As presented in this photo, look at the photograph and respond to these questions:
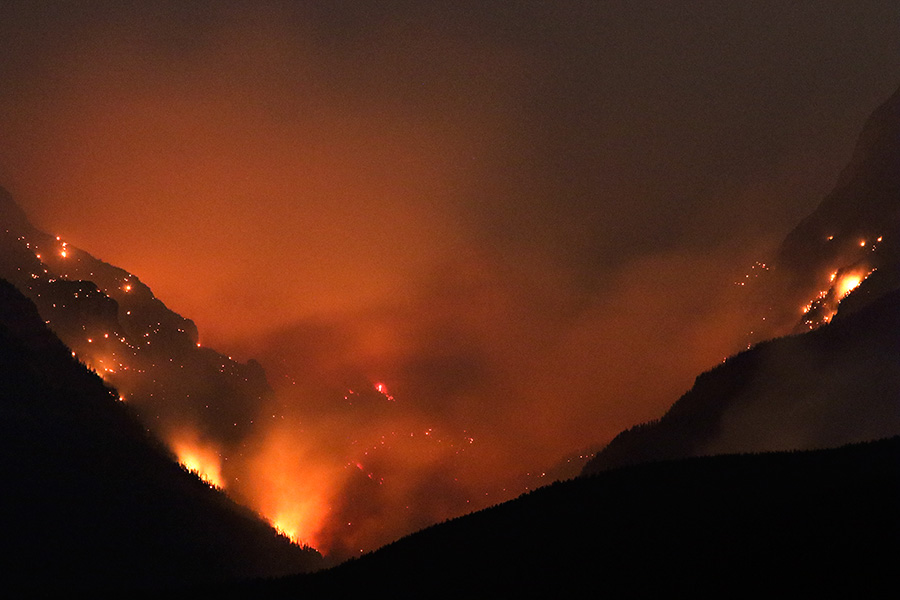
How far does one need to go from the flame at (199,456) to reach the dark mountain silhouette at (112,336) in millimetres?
3507

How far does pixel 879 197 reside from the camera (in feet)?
442

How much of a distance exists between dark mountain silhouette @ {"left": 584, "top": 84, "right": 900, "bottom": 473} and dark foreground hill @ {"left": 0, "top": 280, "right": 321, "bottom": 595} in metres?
47.6

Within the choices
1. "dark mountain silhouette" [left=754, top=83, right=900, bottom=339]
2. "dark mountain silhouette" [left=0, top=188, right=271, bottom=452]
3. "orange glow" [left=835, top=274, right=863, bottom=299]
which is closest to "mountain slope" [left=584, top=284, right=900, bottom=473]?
"dark mountain silhouette" [left=754, top=83, right=900, bottom=339]

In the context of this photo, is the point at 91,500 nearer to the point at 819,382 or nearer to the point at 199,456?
the point at 199,456

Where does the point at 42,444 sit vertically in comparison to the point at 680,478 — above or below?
above

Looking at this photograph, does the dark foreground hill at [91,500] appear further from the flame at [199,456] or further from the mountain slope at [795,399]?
the mountain slope at [795,399]

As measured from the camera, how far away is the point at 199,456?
489 ft

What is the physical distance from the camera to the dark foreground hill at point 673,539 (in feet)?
105

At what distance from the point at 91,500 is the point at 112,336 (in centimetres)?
6424

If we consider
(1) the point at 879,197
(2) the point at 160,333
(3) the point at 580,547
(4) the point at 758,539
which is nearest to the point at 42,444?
(3) the point at 580,547

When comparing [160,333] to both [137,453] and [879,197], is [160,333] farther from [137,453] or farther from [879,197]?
[879,197]

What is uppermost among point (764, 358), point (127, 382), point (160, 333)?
point (160, 333)

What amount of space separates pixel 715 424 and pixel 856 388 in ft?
55.3

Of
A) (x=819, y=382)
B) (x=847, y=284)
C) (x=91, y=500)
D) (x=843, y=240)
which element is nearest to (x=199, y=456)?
(x=91, y=500)
